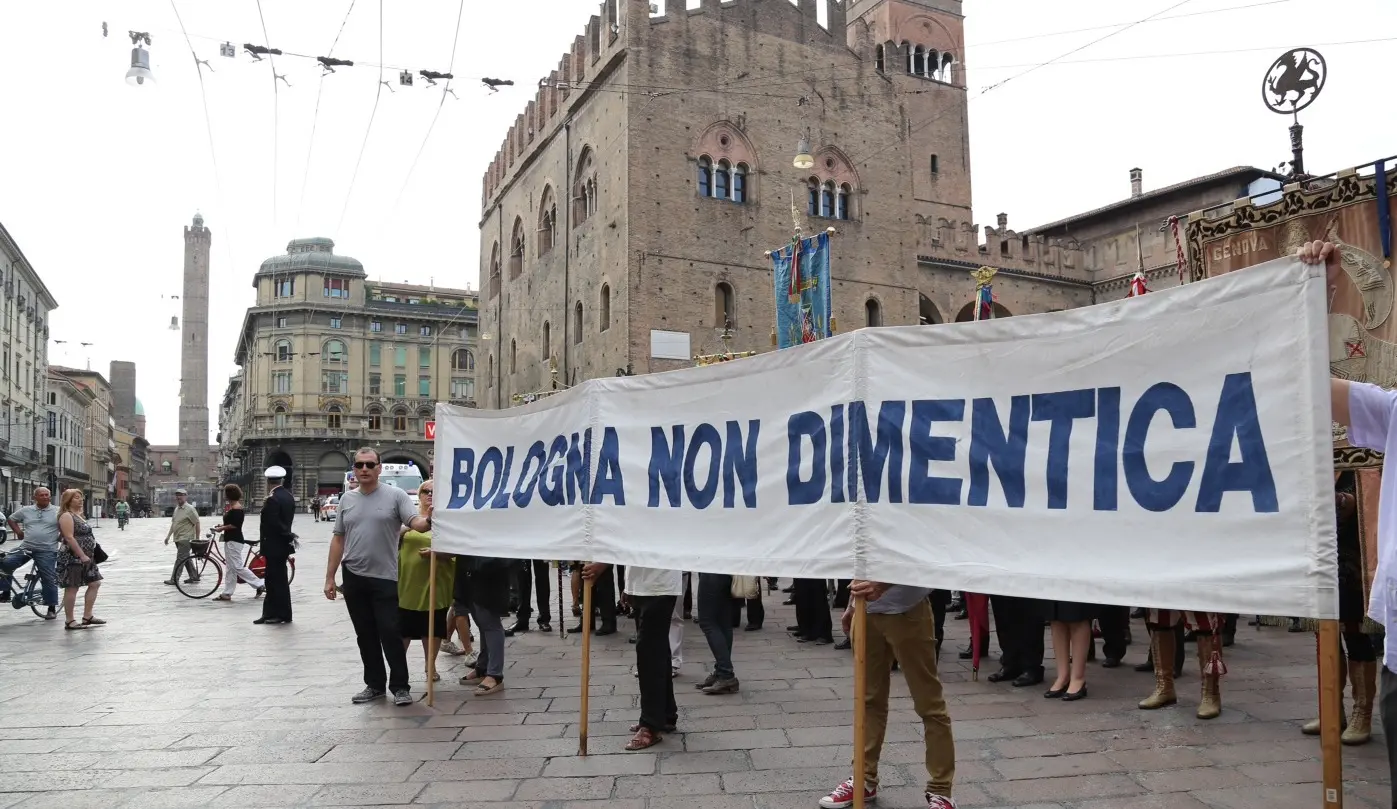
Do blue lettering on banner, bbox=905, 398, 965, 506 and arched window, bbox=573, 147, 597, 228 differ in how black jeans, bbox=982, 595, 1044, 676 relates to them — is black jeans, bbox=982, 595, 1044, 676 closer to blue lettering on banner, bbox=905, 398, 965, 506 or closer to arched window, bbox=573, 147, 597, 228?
blue lettering on banner, bbox=905, 398, 965, 506

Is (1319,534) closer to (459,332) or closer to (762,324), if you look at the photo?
(762,324)

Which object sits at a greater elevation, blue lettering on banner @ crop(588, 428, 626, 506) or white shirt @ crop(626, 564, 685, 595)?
blue lettering on banner @ crop(588, 428, 626, 506)

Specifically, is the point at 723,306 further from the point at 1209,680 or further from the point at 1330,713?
the point at 1330,713

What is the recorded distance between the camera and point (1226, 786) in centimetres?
449

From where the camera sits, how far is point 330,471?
2785 inches

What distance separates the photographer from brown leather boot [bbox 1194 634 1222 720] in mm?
5812

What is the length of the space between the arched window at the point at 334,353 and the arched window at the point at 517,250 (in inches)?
1509

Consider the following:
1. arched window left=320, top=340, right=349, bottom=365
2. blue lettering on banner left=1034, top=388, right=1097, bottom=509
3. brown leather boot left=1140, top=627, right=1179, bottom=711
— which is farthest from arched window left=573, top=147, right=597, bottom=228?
arched window left=320, top=340, right=349, bottom=365

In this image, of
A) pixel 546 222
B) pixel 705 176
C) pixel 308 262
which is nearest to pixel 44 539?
pixel 705 176

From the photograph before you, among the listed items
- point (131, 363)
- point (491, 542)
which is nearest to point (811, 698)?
point (491, 542)

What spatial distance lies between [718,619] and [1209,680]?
3.21 metres

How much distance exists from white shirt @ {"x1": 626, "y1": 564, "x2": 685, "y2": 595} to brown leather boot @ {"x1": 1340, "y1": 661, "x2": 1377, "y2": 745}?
147 inches

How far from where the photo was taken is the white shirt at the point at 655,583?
5.46 m

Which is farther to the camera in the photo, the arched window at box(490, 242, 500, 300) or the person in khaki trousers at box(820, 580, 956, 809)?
the arched window at box(490, 242, 500, 300)
